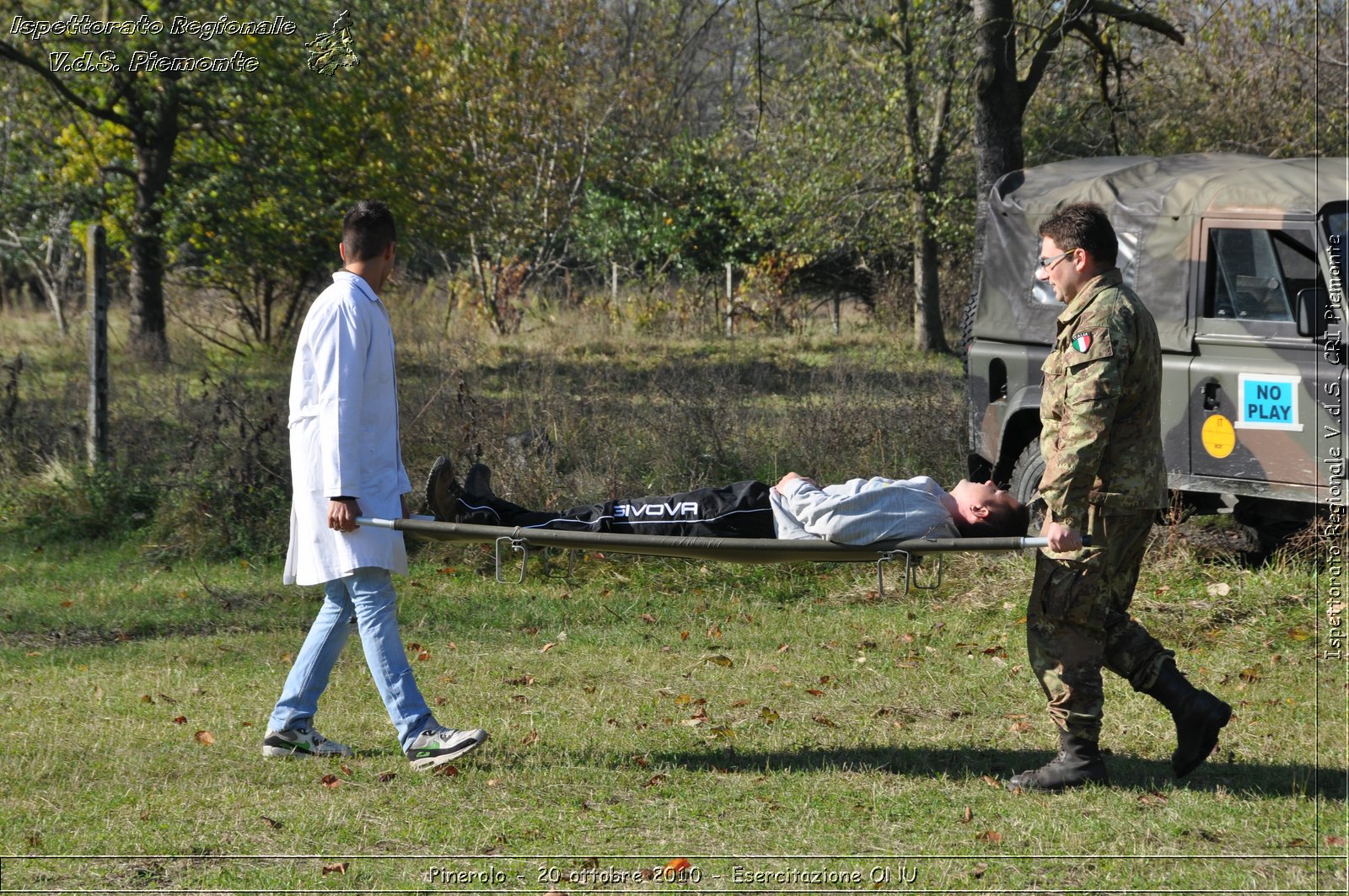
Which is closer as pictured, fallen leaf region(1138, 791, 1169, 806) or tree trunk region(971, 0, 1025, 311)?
fallen leaf region(1138, 791, 1169, 806)

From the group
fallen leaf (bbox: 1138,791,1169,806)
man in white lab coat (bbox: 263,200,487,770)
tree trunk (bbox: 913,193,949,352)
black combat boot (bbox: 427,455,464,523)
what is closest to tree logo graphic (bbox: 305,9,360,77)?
tree trunk (bbox: 913,193,949,352)

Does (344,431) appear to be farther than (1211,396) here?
No

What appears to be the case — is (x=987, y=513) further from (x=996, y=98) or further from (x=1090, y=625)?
(x=996, y=98)

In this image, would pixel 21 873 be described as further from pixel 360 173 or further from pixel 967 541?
pixel 360 173

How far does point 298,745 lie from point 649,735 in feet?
5.18

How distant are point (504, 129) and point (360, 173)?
11.6ft

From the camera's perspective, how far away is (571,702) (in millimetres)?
6375

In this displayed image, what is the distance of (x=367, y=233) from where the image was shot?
5145 millimetres

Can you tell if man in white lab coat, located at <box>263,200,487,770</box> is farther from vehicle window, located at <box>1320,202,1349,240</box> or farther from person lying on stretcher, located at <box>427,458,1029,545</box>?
vehicle window, located at <box>1320,202,1349,240</box>

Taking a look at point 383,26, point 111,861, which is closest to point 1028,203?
point 111,861

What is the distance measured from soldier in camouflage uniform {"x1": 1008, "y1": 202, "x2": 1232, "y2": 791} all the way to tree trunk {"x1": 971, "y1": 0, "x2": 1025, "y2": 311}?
6.66 meters

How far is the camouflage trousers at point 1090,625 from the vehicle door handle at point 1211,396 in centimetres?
306

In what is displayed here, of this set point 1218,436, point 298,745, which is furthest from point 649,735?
point 1218,436

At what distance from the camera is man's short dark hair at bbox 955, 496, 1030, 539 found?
5.56m
